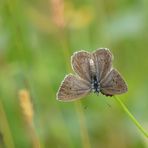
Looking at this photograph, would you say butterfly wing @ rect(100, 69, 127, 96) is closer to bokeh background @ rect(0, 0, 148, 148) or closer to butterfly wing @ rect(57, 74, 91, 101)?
butterfly wing @ rect(57, 74, 91, 101)

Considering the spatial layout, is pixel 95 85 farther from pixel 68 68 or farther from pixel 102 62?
pixel 68 68

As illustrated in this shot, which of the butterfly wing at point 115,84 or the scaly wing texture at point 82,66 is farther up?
the scaly wing texture at point 82,66

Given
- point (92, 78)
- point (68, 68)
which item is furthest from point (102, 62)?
point (68, 68)

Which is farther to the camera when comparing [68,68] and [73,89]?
[68,68]

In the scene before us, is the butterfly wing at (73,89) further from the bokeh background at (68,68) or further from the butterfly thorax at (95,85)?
the bokeh background at (68,68)

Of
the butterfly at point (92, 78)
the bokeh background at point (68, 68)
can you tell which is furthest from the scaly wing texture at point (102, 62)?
the bokeh background at point (68, 68)

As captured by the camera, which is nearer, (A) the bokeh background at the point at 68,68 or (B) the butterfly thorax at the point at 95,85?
(B) the butterfly thorax at the point at 95,85

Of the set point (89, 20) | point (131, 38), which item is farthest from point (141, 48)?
point (89, 20)
